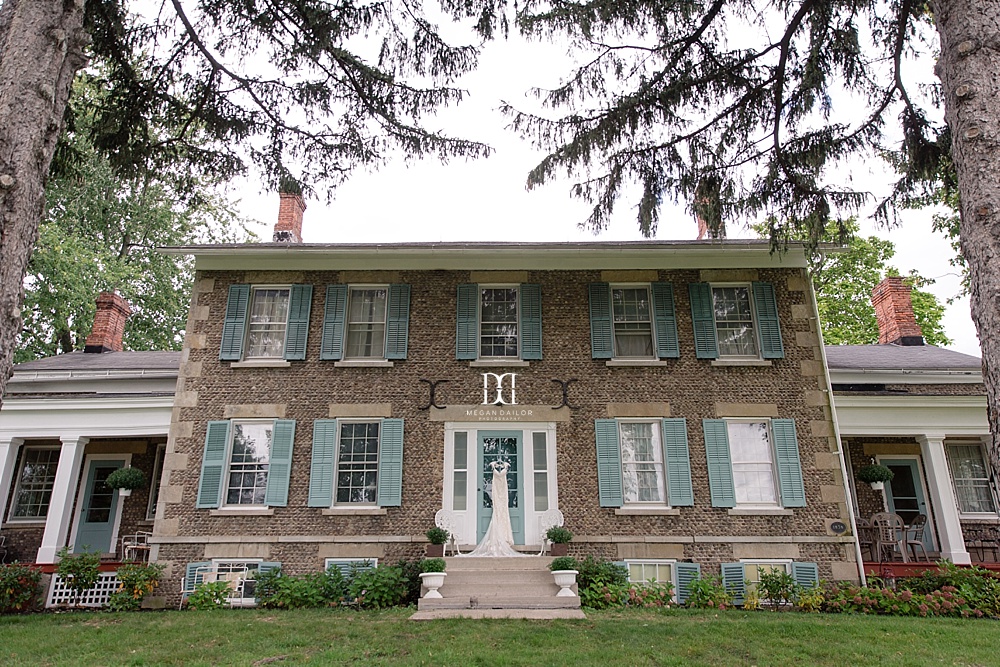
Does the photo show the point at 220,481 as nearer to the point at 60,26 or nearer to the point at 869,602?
the point at 60,26

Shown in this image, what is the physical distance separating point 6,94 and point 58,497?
10177mm

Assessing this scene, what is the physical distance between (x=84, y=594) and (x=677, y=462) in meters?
10.2

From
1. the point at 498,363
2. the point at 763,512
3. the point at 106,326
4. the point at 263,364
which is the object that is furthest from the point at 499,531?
the point at 106,326

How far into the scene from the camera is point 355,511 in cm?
1134

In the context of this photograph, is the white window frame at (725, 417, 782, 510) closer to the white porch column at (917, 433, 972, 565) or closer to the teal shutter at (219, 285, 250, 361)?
the white porch column at (917, 433, 972, 565)

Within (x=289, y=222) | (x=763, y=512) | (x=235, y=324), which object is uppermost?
(x=289, y=222)

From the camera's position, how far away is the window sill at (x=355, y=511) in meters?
11.3

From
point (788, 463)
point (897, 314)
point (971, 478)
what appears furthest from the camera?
point (897, 314)

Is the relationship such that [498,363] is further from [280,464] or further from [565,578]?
[280,464]

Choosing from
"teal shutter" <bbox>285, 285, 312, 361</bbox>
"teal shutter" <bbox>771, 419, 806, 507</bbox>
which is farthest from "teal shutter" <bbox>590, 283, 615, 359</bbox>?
"teal shutter" <bbox>285, 285, 312, 361</bbox>

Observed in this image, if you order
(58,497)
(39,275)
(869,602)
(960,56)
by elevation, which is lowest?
(869,602)

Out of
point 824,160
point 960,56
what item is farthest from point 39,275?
point 960,56

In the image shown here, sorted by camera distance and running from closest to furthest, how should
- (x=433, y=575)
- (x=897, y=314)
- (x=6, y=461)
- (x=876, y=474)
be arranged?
(x=433, y=575)
(x=876, y=474)
(x=6, y=461)
(x=897, y=314)

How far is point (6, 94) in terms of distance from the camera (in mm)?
5129
